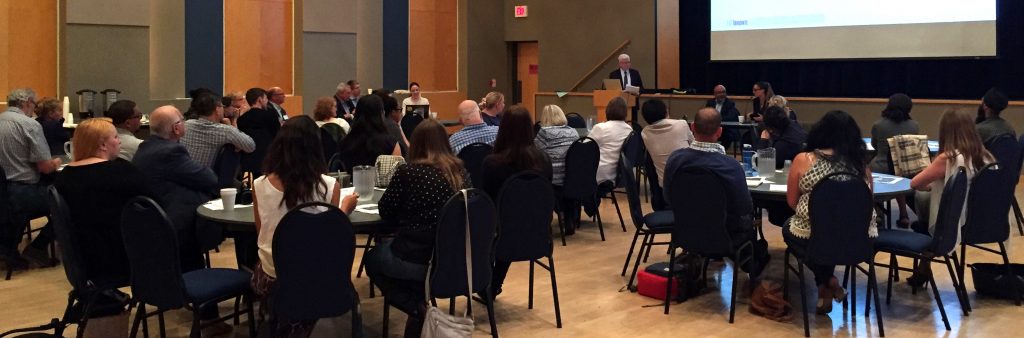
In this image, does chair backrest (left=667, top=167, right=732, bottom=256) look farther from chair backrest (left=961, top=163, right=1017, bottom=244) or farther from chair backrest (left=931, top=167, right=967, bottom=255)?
chair backrest (left=961, top=163, right=1017, bottom=244)

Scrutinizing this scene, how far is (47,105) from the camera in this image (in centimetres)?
683

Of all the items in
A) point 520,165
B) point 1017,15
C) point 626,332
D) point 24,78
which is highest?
point 1017,15

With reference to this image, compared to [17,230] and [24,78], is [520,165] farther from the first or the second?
[24,78]

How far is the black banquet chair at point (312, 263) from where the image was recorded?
136 inches

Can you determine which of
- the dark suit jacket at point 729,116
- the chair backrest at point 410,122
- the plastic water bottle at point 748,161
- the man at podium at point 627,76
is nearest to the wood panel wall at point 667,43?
the man at podium at point 627,76

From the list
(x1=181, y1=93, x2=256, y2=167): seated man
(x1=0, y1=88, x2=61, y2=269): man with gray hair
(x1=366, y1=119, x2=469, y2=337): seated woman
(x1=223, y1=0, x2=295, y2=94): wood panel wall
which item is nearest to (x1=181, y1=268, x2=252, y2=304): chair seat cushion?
(x1=366, y1=119, x2=469, y2=337): seated woman

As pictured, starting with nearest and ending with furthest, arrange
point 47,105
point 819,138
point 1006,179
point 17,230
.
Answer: point 819,138, point 1006,179, point 17,230, point 47,105

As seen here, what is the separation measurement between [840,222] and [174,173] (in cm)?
323

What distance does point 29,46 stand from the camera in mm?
11117

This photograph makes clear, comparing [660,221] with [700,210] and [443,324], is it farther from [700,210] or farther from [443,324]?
[443,324]

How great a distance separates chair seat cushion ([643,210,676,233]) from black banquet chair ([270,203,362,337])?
225cm

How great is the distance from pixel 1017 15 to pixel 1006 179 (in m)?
7.64

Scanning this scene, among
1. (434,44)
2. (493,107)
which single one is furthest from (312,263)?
(434,44)

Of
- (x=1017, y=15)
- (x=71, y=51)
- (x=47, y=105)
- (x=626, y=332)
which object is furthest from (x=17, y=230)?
(x=1017, y=15)
